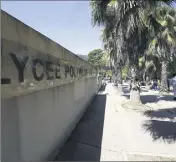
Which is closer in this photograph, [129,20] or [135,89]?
[129,20]

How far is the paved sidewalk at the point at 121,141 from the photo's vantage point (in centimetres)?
570

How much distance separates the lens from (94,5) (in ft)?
41.7

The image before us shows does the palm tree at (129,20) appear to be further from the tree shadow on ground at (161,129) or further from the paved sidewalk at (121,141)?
the paved sidewalk at (121,141)

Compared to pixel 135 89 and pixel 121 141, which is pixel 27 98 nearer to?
pixel 121 141

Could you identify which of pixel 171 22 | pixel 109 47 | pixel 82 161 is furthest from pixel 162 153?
pixel 109 47

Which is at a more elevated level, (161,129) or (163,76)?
(163,76)

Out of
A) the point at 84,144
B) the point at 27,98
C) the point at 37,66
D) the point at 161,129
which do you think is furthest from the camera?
the point at 161,129

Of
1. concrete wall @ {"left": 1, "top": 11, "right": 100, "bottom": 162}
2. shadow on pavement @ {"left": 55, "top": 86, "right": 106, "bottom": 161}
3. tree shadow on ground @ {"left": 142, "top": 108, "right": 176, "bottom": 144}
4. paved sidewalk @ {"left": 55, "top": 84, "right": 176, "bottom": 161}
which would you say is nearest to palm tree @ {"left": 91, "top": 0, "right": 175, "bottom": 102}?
tree shadow on ground @ {"left": 142, "top": 108, "right": 176, "bottom": 144}

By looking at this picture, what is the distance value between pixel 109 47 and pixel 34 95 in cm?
1788

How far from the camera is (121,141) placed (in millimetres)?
6930

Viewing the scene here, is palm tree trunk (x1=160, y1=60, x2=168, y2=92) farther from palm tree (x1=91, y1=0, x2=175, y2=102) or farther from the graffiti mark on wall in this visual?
the graffiti mark on wall

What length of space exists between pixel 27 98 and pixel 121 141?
3.80 m

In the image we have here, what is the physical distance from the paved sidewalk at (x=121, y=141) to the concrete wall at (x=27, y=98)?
721mm

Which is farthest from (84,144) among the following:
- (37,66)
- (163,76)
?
(163,76)
